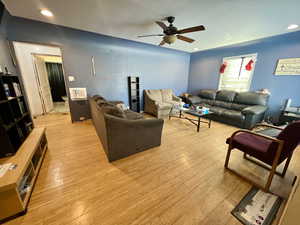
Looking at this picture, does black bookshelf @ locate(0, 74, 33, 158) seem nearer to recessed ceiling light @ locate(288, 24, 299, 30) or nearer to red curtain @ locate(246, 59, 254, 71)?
recessed ceiling light @ locate(288, 24, 299, 30)

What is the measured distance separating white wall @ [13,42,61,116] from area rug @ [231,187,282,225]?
5425 mm

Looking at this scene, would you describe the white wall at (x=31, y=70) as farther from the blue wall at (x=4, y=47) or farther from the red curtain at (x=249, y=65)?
the red curtain at (x=249, y=65)

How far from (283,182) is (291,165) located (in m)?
0.62

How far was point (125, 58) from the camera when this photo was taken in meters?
4.09

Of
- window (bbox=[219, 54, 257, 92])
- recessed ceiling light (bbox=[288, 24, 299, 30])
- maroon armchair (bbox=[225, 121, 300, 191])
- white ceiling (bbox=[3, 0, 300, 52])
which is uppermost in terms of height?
white ceiling (bbox=[3, 0, 300, 52])

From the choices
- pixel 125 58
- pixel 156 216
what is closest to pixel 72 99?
pixel 125 58

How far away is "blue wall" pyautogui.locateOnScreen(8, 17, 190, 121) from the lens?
281cm

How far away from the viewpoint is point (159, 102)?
178 inches

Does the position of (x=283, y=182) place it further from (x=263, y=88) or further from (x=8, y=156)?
(x=8, y=156)

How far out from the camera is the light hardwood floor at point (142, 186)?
120 centimetres

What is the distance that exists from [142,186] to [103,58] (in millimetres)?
3713

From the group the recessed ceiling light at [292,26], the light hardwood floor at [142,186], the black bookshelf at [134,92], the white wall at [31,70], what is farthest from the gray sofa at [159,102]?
the white wall at [31,70]

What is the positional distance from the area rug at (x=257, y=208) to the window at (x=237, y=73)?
396 cm

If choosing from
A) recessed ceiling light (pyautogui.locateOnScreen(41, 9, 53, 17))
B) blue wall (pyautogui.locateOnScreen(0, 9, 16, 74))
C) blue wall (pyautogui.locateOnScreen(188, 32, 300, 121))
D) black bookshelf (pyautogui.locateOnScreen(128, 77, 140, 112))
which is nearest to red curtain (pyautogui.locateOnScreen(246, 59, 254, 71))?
blue wall (pyautogui.locateOnScreen(188, 32, 300, 121))
